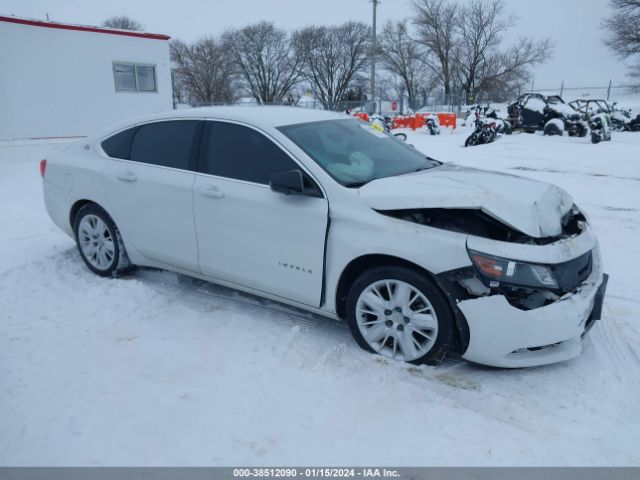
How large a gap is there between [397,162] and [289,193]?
1.05 metres

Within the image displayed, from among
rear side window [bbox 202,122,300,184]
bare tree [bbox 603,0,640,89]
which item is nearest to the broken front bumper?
rear side window [bbox 202,122,300,184]

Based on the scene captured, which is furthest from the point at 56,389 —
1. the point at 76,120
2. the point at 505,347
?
the point at 76,120

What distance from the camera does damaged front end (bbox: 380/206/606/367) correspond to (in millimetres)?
2727

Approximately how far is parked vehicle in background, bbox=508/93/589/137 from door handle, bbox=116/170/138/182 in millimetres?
18583

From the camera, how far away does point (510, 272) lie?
271cm

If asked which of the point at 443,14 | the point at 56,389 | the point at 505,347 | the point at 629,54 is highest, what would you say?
the point at 443,14

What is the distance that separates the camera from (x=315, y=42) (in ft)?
172

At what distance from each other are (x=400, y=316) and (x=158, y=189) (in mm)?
2191

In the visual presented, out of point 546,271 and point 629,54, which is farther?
point 629,54

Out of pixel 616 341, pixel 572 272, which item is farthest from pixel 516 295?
pixel 616 341

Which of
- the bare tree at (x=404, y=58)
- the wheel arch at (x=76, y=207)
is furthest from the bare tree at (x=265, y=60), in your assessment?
the wheel arch at (x=76, y=207)

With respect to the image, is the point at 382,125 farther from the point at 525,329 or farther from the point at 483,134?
the point at 525,329

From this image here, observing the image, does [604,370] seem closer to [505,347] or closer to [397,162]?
[505,347]

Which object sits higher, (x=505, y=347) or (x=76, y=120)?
(x=76, y=120)
